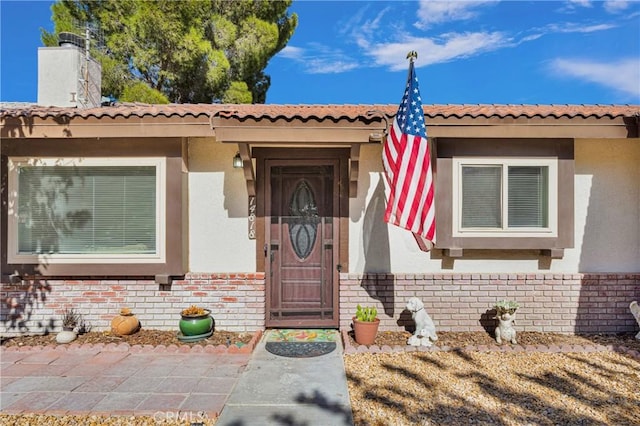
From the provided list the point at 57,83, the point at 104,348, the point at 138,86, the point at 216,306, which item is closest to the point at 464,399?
the point at 216,306

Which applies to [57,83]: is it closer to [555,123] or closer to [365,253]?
[365,253]

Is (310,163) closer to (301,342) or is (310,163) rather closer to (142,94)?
(301,342)

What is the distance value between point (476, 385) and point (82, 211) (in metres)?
6.28

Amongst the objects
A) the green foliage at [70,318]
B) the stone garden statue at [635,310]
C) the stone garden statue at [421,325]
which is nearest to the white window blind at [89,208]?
the green foliage at [70,318]

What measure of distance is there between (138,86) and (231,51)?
3853 mm

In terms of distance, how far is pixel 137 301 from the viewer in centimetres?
636

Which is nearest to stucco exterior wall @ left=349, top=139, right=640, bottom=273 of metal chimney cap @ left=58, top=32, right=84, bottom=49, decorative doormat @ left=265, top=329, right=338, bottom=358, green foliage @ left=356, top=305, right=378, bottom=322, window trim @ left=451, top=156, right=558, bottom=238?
window trim @ left=451, top=156, right=558, bottom=238

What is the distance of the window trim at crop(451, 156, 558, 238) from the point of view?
20.2 feet

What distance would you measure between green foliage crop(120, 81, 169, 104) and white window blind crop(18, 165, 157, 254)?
8.48 m

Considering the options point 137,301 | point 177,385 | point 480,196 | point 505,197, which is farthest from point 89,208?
point 505,197

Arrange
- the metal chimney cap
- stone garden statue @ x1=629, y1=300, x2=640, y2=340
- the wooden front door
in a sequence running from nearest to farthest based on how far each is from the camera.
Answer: stone garden statue @ x1=629, y1=300, x2=640, y2=340 < the wooden front door < the metal chimney cap

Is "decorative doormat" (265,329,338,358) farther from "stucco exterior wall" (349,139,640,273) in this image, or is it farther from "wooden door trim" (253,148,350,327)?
"stucco exterior wall" (349,139,640,273)

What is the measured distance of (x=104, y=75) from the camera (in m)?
A: 13.9

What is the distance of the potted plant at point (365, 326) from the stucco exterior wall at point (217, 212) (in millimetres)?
1931
